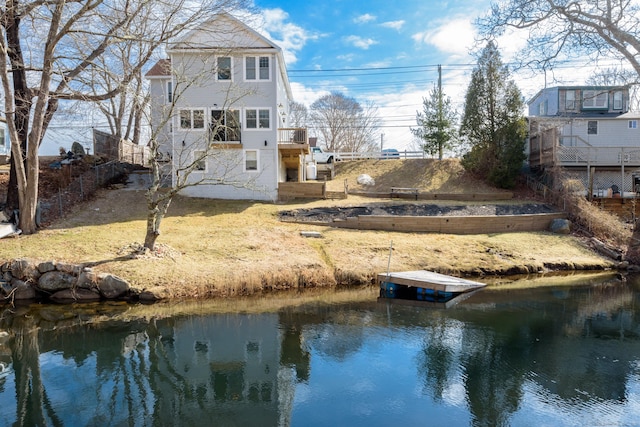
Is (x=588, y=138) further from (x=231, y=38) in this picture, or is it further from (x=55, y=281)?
(x=55, y=281)

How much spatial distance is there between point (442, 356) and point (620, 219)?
2000cm

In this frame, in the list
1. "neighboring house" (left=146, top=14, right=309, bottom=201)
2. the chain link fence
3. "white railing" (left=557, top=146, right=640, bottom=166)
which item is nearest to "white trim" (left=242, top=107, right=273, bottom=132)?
"neighboring house" (left=146, top=14, right=309, bottom=201)

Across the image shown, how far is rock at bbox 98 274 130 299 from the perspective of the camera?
47.2ft

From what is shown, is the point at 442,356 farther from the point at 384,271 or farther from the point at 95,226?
the point at 95,226

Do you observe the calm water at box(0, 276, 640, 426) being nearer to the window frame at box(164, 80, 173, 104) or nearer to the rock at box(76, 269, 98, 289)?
the rock at box(76, 269, 98, 289)

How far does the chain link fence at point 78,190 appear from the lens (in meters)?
21.3

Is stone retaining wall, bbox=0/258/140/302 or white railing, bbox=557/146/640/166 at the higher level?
white railing, bbox=557/146/640/166

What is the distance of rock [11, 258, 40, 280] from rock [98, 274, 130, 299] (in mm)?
2125

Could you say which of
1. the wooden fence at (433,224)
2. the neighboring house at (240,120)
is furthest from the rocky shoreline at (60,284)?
the neighboring house at (240,120)

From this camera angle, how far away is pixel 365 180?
108 feet

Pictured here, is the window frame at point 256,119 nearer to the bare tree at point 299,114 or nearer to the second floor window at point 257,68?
the second floor window at point 257,68

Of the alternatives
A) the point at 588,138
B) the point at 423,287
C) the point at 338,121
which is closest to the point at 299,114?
the point at 338,121

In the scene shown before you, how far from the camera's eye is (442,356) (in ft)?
34.3

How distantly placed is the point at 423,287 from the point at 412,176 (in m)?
19.2
